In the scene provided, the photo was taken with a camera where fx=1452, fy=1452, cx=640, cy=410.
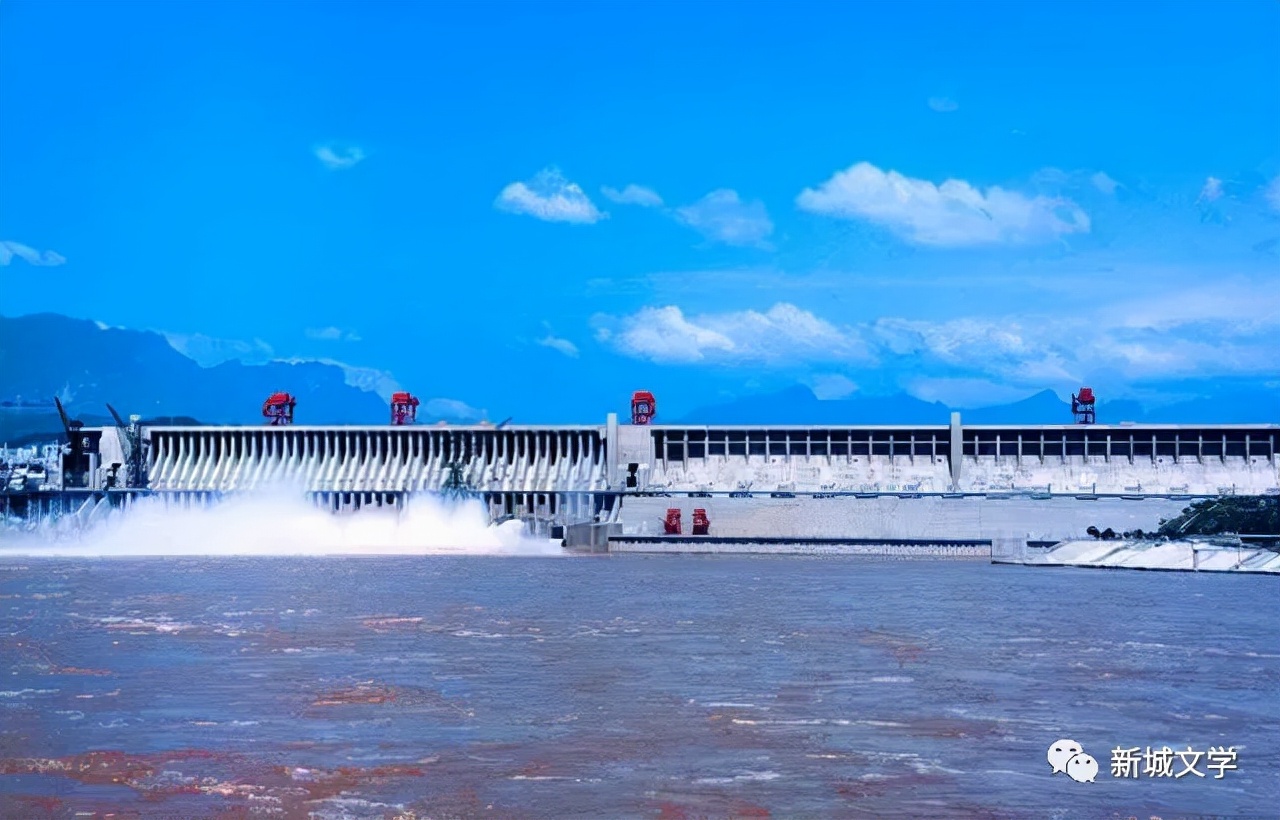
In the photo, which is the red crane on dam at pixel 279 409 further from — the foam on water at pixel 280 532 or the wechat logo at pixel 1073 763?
the wechat logo at pixel 1073 763

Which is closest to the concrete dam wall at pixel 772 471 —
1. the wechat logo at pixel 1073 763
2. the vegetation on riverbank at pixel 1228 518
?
the vegetation on riverbank at pixel 1228 518

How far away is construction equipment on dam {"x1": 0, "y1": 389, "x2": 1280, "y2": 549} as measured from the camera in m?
93.2

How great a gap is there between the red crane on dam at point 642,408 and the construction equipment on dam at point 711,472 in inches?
4.4

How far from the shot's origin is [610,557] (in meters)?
89.6

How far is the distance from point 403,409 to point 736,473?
3081 centimetres

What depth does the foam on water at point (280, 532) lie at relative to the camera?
97.4m

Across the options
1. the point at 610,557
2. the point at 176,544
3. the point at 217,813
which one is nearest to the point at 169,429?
the point at 176,544

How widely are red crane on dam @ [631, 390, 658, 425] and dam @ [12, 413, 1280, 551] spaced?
605cm

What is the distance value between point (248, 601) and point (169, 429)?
70.4m

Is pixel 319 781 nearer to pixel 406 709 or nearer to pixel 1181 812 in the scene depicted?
pixel 406 709

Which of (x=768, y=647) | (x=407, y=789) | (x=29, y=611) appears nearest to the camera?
(x=407, y=789)

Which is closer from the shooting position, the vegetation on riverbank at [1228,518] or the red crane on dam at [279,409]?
the vegetation on riverbank at [1228,518]

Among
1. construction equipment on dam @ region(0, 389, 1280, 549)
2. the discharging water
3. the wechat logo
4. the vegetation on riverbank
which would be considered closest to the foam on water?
construction equipment on dam @ region(0, 389, 1280, 549)

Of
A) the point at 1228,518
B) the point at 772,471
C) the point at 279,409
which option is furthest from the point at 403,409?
the point at 1228,518
